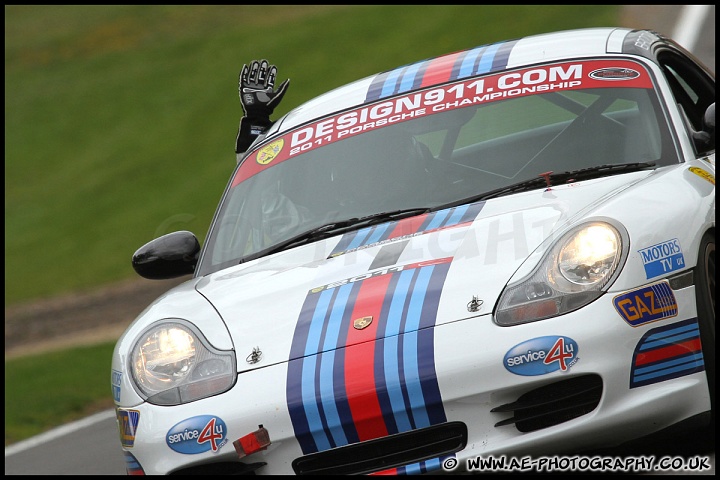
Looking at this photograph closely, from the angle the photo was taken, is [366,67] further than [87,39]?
No

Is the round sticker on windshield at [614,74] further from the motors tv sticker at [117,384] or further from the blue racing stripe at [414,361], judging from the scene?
the motors tv sticker at [117,384]

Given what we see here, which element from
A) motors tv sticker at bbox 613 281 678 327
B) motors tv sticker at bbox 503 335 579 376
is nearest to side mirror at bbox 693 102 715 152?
motors tv sticker at bbox 613 281 678 327

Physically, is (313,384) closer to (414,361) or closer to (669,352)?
(414,361)

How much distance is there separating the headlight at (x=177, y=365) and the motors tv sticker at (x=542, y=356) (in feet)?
3.10

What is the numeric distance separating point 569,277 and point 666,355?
14.7 inches

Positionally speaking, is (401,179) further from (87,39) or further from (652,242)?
(87,39)

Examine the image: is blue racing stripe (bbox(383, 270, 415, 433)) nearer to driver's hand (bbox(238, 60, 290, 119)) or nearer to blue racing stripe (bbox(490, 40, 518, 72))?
blue racing stripe (bbox(490, 40, 518, 72))

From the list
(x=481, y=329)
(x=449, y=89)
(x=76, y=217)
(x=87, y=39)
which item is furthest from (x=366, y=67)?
(x=481, y=329)

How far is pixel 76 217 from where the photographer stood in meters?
20.4

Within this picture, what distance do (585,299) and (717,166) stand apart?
1232 mm

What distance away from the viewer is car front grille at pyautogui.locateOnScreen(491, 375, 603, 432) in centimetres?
332

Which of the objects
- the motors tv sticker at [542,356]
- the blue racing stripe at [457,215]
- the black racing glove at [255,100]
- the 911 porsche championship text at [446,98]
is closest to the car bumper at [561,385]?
the motors tv sticker at [542,356]

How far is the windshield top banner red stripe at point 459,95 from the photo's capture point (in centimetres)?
466

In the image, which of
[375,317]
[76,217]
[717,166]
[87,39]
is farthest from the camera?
[87,39]
